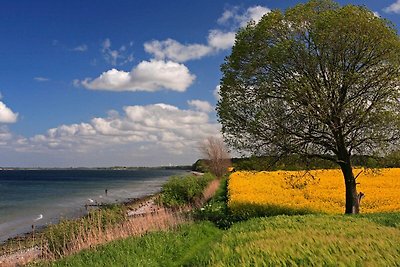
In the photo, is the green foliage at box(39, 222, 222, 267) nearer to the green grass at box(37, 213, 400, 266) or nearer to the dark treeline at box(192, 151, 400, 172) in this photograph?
the green grass at box(37, 213, 400, 266)

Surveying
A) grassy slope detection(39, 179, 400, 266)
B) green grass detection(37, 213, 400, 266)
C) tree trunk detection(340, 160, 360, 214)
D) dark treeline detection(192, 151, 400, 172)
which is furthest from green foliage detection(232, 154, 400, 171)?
green grass detection(37, 213, 400, 266)

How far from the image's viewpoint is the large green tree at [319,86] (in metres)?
19.7

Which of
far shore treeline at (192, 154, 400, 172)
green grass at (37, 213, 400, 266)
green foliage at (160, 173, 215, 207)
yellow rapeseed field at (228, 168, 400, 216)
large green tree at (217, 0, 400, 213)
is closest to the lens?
green grass at (37, 213, 400, 266)

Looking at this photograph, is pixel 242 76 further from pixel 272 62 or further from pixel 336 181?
pixel 336 181

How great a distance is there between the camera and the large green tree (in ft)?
64.6

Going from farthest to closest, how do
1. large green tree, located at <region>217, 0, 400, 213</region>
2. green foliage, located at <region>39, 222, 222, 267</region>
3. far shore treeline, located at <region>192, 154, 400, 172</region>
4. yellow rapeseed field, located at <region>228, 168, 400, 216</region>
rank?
1. yellow rapeseed field, located at <region>228, 168, 400, 216</region>
2. far shore treeline, located at <region>192, 154, 400, 172</region>
3. large green tree, located at <region>217, 0, 400, 213</region>
4. green foliage, located at <region>39, 222, 222, 267</region>

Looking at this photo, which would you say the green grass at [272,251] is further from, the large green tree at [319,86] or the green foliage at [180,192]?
the green foliage at [180,192]

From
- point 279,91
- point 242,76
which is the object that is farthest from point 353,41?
point 242,76

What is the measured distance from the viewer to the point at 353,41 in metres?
19.8

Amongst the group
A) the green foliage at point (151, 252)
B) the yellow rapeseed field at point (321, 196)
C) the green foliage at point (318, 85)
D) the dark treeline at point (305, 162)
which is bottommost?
the green foliage at point (151, 252)

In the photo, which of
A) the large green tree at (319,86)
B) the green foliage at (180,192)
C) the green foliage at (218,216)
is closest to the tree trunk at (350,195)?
the large green tree at (319,86)

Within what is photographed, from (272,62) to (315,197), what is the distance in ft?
40.0

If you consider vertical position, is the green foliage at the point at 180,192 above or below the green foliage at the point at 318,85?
below

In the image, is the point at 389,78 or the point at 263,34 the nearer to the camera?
the point at 389,78
